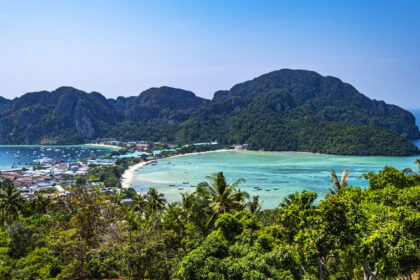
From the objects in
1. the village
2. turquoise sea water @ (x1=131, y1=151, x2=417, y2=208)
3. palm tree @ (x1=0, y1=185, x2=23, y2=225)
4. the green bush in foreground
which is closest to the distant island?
turquoise sea water @ (x1=131, y1=151, x2=417, y2=208)

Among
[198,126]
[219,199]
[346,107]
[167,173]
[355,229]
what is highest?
[346,107]

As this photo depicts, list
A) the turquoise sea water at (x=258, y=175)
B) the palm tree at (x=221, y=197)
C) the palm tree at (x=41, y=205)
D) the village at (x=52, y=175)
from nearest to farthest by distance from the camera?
the palm tree at (x=221, y=197), the palm tree at (x=41, y=205), the village at (x=52, y=175), the turquoise sea water at (x=258, y=175)

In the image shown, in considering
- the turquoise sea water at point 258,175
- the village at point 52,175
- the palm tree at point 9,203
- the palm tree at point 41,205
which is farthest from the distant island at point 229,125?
the palm tree at point 9,203

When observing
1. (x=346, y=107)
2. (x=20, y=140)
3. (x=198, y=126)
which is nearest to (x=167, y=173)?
(x=198, y=126)

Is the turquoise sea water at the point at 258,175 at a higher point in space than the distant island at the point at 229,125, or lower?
lower

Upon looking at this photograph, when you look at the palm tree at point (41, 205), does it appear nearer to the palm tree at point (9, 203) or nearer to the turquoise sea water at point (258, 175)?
the palm tree at point (9, 203)

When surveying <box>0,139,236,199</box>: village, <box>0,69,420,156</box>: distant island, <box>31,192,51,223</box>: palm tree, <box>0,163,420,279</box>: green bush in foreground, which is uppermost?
<box>0,69,420,156</box>: distant island

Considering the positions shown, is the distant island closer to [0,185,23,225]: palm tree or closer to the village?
the village

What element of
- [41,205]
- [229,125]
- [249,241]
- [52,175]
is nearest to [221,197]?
[249,241]

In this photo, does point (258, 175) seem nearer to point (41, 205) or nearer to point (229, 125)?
point (41, 205)

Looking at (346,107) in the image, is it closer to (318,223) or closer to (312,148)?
(312,148)

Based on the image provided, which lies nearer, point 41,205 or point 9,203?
point 9,203
